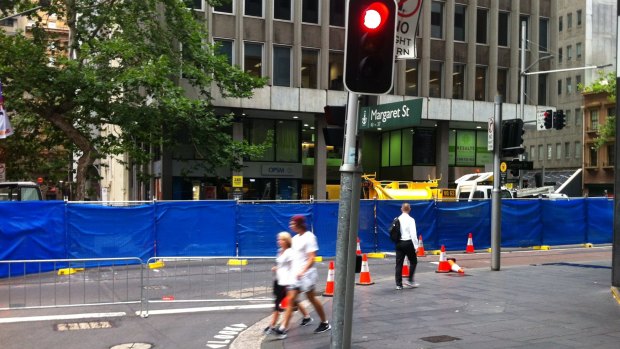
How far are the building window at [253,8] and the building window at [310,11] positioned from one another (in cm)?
244

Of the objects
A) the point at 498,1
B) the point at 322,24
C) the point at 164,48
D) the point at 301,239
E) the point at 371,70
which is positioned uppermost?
the point at 498,1

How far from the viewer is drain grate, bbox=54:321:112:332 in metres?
9.66

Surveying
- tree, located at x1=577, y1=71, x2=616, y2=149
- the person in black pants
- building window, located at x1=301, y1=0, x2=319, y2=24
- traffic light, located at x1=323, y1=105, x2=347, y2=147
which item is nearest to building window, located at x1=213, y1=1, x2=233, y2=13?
building window, located at x1=301, y1=0, x2=319, y2=24

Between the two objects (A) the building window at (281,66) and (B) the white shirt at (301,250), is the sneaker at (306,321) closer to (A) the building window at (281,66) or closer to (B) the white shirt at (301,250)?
(B) the white shirt at (301,250)

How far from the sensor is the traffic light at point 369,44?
5859 millimetres

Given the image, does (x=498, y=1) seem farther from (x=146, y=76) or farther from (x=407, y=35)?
(x=407, y=35)

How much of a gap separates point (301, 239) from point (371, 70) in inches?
149

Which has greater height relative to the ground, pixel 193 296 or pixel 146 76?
pixel 146 76

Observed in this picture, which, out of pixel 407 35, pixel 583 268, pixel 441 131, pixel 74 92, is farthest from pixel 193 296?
pixel 441 131

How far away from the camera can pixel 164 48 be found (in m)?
24.6

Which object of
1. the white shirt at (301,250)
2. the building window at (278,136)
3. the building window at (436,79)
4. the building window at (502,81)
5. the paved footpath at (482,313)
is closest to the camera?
the paved footpath at (482,313)

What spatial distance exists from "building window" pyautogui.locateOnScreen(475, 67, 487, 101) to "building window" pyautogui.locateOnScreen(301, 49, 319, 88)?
1097cm

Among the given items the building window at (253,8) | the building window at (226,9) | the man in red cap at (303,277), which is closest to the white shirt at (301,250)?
the man in red cap at (303,277)

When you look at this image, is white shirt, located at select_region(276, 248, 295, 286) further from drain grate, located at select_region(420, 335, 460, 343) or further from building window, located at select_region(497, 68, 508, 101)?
building window, located at select_region(497, 68, 508, 101)
